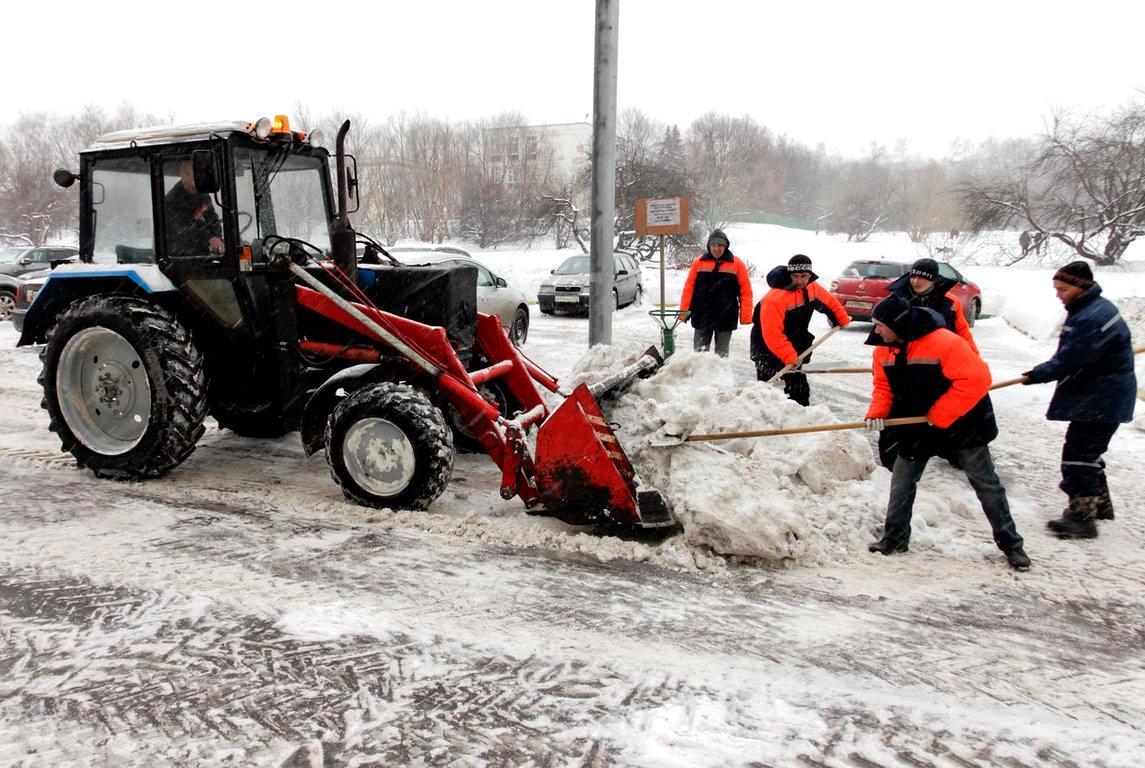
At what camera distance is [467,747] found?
2.50 m

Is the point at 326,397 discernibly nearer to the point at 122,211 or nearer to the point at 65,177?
the point at 122,211

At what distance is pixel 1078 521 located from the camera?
14.9ft

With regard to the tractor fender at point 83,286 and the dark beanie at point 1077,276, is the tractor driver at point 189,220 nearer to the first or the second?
the tractor fender at point 83,286

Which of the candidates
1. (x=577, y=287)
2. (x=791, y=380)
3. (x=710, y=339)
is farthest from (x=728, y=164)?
(x=791, y=380)

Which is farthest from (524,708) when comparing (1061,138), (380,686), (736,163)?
(736,163)

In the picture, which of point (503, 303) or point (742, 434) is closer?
point (742, 434)

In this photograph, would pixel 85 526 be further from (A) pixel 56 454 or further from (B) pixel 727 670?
(B) pixel 727 670

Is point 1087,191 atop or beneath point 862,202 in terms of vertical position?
beneath

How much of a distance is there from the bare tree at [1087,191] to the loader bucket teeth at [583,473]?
2307cm

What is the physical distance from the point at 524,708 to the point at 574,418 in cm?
176

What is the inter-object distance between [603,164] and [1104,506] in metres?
5.07

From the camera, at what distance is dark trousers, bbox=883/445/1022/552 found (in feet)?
13.4

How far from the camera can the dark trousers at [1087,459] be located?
4.61 m

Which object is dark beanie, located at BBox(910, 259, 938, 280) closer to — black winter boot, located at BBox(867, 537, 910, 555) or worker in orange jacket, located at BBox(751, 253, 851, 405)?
worker in orange jacket, located at BBox(751, 253, 851, 405)
